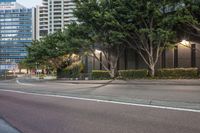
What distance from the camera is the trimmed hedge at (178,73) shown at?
36.2 meters

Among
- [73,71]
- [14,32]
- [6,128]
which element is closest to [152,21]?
[73,71]

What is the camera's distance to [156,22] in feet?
122

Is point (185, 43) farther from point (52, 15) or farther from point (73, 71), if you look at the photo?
point (52, 15)

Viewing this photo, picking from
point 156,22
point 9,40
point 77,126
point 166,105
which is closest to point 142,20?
point 156,22

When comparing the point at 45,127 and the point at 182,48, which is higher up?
the point at 182,48

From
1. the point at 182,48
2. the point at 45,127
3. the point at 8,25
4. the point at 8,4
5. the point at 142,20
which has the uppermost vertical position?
the point at 8,4

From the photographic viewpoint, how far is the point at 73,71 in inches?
2432

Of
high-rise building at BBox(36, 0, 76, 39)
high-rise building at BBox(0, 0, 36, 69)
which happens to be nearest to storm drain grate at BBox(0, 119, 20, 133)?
high-rise building at BBox(0, 0, 36, 69)

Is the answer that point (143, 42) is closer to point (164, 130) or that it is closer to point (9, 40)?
point (164, 130)

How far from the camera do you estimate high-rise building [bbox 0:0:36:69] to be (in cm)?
13650

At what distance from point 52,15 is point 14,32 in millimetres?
15802

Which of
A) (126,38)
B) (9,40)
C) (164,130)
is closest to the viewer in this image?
(164,130)

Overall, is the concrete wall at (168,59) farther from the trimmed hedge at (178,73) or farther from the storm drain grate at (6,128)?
the storm drain grate at (6,128)

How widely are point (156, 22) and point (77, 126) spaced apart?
1099 inches
